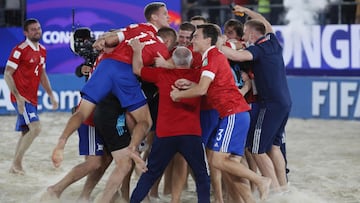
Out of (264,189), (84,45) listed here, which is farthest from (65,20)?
(264,189)

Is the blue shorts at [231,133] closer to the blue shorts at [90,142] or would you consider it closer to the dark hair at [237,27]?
the blue shorts at [90,142]

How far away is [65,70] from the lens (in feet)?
56.6

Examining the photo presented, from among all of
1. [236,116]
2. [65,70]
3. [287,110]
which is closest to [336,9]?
[65,70]

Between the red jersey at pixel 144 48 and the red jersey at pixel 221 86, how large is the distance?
2.01ft

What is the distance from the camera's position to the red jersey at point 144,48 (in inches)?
313

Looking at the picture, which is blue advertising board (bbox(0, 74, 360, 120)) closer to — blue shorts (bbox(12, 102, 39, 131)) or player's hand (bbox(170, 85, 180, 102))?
blue shorts (bbox(12, 102, 39, 131))

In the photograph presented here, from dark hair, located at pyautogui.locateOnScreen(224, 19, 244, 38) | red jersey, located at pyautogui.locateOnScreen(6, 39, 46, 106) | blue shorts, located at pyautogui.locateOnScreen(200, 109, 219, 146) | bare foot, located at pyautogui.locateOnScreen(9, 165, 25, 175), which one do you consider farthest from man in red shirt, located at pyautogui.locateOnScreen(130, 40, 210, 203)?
red jersey, located at pyautogui.locateOnScreen(6, 39, 46, 106)

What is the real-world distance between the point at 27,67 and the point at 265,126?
12.4 feet

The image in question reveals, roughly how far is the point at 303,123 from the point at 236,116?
7.80 m

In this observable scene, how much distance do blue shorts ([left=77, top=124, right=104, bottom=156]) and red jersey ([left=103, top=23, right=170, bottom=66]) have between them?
31.5 inches

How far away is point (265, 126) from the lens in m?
8.54

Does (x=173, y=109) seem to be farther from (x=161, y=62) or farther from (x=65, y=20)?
(x=65, y=20)

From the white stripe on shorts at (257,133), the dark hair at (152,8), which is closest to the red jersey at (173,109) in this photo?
the dark hair at (152,8)

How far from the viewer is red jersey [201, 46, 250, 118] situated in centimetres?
750
